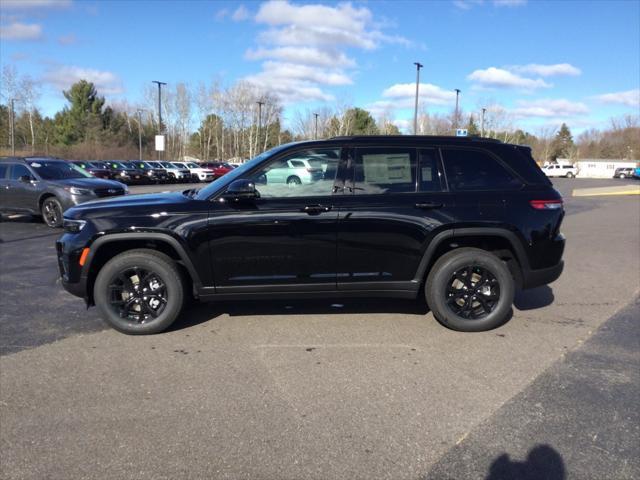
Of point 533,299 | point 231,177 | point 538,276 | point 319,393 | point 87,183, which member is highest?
point 231,177

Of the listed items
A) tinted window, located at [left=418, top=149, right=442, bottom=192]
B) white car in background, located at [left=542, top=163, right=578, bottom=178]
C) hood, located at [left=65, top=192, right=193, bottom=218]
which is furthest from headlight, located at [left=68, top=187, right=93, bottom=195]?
white car in background, located at [left=542, top=163, right=578, bottom=178]

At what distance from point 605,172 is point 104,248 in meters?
86.6

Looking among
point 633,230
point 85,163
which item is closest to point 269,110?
point 85,163

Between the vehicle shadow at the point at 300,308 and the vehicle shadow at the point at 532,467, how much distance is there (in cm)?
265

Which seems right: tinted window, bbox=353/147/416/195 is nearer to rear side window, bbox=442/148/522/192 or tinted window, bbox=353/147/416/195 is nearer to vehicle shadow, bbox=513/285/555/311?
rear side window, bbox=442/148/522/192

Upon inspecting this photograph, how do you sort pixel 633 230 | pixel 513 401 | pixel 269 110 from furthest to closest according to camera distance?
pixel 269 110 → pixel 633 230 → pixel 513 401

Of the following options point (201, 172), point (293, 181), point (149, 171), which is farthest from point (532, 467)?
point (201, 172)

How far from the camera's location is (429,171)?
15.8 feet

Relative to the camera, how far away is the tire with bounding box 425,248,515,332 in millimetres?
4820

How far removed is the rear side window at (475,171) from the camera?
483cm

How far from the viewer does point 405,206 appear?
466 centimetres

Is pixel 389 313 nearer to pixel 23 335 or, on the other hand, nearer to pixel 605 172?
pixel 23 335

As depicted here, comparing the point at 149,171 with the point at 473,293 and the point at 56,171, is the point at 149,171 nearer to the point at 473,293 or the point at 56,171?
the point at 56,171

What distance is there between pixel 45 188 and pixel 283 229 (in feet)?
32.8
